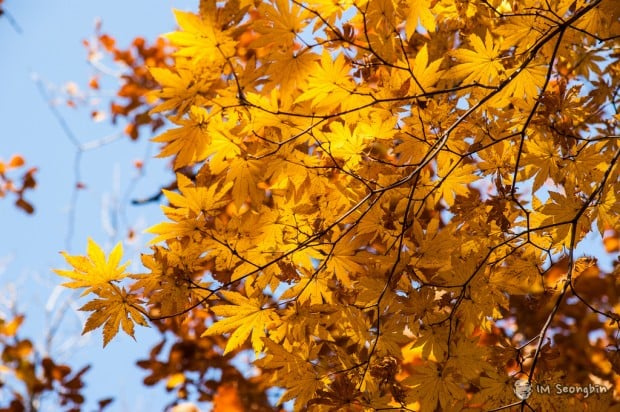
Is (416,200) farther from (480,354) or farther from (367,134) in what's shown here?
(480,354)

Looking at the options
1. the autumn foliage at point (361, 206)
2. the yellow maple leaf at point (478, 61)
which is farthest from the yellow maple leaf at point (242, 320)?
the yellow maple leaf at point (478, 61)

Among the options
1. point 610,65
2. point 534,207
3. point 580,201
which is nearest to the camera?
point 580,201

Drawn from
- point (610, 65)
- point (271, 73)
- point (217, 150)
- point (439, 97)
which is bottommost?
point (217, 150)

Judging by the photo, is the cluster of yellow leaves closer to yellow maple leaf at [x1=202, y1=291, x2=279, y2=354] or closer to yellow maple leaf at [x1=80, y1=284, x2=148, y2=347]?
yellow maple leaf at [x1=80, y1=284, x2=148, y2=347]

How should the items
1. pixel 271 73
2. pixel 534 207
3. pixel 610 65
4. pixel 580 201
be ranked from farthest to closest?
pixel 610 65 → pixel 534 207 → pixel 580 201 → pixel 271 73

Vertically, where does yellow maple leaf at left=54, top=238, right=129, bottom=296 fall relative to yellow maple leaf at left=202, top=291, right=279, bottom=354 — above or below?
above

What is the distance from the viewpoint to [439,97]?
174cm

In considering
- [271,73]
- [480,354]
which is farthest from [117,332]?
[480,354]

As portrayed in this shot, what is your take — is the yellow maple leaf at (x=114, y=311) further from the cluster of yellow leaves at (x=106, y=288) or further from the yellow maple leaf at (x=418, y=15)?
the yellow maple leaf at (x=418, y=15)

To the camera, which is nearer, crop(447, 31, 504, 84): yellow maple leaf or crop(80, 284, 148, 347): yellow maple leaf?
crop(80, 284, 148, 347): yellow maple leaf

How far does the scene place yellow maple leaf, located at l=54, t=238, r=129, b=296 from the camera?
142cm

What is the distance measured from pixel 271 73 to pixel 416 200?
506 millimetres

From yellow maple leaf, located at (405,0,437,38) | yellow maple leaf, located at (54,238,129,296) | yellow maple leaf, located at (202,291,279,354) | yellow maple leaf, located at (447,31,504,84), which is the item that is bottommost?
yellow maple leaf, located at (202,291,279,354)

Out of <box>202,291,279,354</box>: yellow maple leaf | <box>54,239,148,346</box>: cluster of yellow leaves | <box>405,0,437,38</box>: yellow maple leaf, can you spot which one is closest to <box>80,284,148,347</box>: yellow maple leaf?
<box>54,239,148,346</box>: cluster of yellow leaves
